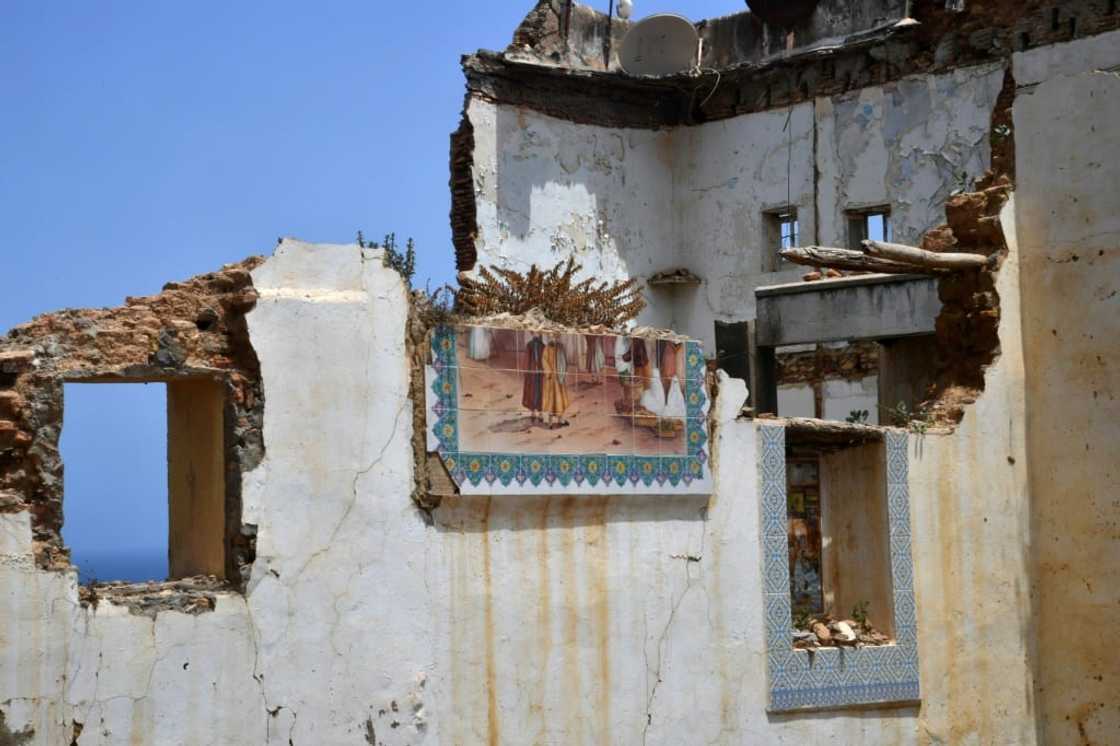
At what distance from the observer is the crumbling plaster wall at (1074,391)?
39.9 ft

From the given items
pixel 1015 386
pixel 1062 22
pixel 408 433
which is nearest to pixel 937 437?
pixel 1015 386

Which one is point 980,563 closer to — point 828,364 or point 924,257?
point 924,257

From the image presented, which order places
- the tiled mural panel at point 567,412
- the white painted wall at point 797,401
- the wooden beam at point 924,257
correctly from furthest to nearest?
the white painted wall at point 797,401
the wooden beam at point 924,257
the tiled mural panel at point 567,412

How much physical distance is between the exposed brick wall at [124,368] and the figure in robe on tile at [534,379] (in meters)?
1.61

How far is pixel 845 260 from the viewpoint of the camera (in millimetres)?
13125

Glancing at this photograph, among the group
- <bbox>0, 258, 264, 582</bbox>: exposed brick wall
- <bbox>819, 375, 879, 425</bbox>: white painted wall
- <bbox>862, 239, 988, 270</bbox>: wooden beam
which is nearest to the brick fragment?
<bbox>0, 258, 264, 582</bbox>: exposed brick wall

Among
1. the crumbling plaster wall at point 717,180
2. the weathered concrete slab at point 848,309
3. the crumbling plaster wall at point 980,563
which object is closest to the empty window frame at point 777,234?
the crumbling plaster wall at point 717,180

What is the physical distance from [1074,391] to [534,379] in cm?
421

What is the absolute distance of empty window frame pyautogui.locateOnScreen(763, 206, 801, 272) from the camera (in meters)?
21.0

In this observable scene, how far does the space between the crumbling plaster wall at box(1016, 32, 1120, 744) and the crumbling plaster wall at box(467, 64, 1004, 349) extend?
21.5ft

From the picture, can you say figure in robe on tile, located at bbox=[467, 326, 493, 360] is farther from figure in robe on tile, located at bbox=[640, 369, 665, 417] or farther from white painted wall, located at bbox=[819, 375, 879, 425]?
white painted wall, located at bbox=[819, 375, 879, 425]

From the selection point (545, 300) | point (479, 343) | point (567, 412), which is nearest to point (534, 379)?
point (567, 412)

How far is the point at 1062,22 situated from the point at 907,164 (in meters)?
2.24

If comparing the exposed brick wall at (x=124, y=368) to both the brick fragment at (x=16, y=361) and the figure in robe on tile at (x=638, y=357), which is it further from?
the figure in robe on tile at (x=638, y=357)
